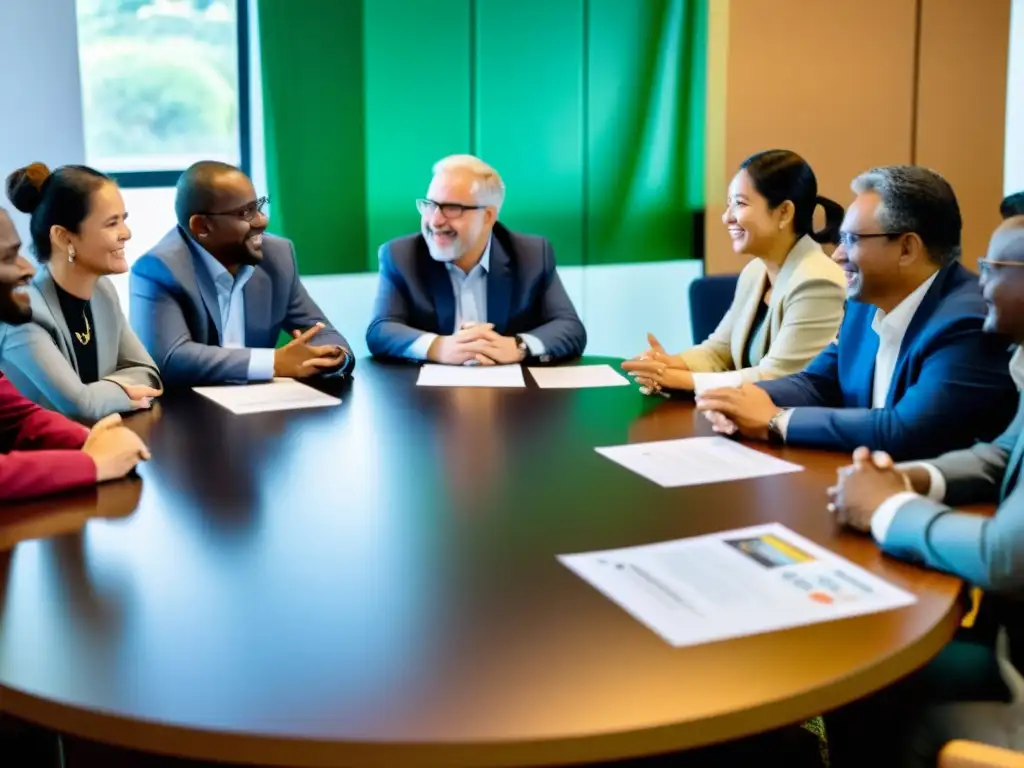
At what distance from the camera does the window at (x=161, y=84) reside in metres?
3.84

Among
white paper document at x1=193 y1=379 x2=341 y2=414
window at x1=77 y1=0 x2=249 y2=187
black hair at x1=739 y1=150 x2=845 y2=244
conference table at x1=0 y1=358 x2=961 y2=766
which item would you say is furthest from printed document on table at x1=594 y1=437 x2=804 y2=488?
window at x1=77 y1=0 x2=249 y2=187

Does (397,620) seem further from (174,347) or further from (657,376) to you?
(174,347)

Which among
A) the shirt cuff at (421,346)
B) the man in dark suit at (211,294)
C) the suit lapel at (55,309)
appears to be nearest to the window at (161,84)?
the man in dark suit at (211,294)

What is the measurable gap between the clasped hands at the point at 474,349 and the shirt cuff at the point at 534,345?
0.05 metres

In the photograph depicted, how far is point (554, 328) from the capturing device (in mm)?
3355

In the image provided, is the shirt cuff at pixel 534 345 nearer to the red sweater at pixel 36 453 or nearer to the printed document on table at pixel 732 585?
the red sweater at pixel 36 453

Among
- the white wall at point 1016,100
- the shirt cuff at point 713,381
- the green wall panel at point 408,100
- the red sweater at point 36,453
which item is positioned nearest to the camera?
the red sweater at point 36,453

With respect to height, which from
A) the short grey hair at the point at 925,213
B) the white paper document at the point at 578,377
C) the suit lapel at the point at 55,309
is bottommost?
the white paper document at the point at 578,377

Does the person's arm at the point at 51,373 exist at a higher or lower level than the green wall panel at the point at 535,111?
lower

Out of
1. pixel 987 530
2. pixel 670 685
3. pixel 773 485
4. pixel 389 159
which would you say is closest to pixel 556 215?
pixel 389 159

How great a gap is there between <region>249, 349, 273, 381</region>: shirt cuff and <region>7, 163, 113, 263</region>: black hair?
1.95 ft

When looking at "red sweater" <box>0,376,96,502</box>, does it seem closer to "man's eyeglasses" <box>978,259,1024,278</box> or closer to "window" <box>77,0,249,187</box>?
"man's eyeglasses" <box>978,259,1024,278</box>

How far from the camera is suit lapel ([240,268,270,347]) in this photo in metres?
3.15

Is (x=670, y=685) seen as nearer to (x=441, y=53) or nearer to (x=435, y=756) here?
(x=435, y=756)
